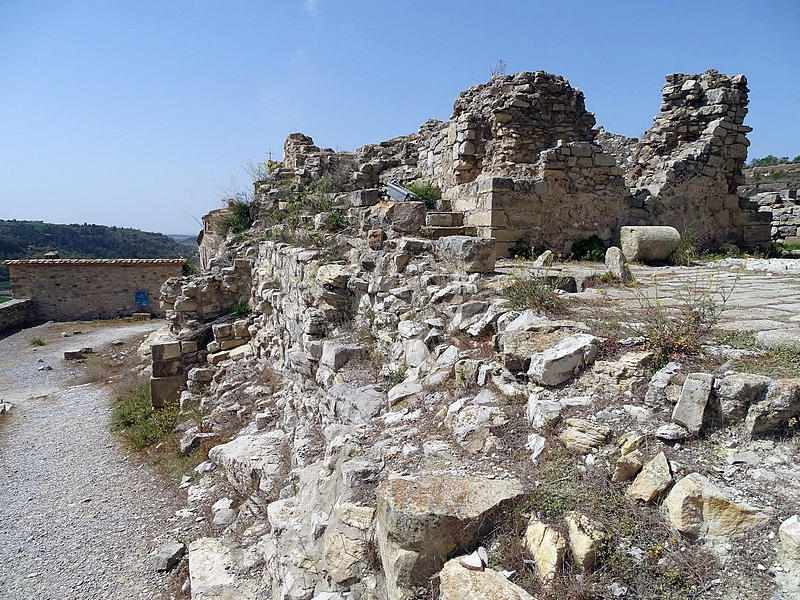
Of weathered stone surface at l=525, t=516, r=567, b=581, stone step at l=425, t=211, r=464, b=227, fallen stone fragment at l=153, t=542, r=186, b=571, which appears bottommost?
fallen stone fragment at l=153, t=542, r=186, b=571

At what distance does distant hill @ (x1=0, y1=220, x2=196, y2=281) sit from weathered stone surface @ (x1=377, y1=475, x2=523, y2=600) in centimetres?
5655

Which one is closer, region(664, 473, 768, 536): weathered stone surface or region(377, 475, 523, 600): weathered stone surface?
region(664, 473, 768, 536): weathered stone surface

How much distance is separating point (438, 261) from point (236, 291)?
21.0 feet

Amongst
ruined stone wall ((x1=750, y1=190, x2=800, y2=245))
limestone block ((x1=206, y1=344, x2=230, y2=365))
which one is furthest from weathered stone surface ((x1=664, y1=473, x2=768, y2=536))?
ruined stone wall ((x1=750, y1=190, x2=800, y2=245))

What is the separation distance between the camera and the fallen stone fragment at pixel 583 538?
1.87 m

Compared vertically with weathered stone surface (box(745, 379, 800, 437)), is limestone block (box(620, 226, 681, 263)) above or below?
above

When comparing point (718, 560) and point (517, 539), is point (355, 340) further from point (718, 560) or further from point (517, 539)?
point (718, 560)

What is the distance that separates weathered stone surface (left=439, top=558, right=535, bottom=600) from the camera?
6.08ft

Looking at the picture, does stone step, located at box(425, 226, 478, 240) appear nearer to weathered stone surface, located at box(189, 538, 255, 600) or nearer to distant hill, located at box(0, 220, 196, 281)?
weathered stone surface, located at box(189, 538, 255, 600)

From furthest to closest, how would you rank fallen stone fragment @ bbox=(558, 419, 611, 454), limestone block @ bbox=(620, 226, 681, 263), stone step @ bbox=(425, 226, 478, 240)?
1. limestone block @ bbox=(620, 226, 681, 263)
2. stone step @ bbox=(425, 226, 478, 240)
3. fallen stone fragment @ bbox=(558, 419, 611, 454)

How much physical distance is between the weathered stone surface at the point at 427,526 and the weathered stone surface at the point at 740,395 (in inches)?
39.6

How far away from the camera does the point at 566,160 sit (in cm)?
729

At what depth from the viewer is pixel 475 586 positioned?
192 cm

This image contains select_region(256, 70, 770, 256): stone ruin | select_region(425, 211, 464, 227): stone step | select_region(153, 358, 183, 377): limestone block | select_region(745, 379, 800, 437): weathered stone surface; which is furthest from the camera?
select_region(153, 358, 183, 377): limestone block
